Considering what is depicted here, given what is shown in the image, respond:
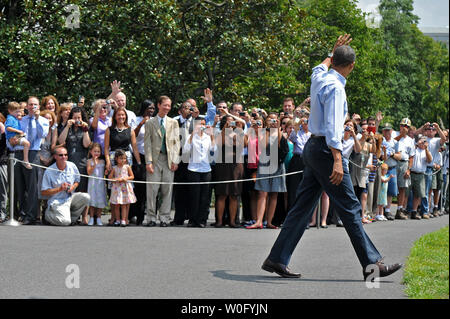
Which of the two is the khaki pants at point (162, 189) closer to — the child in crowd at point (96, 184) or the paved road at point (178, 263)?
the paved road at point (178, 263)

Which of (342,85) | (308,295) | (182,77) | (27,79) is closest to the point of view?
(308,295)

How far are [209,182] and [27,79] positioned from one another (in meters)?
6.41

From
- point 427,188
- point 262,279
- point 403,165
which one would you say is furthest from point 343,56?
point 427,188

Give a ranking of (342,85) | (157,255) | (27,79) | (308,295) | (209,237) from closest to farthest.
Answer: (308,295)
(342,85)
(157,255)
(209,237)
(27,79)

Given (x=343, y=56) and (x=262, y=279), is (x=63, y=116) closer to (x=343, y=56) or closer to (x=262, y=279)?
(x=262, y=279)

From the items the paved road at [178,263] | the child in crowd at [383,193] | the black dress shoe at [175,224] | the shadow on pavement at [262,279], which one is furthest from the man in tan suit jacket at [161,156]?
the shadow on pavement at [262,279]

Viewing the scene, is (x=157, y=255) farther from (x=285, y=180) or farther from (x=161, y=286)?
(x=285, y=180)

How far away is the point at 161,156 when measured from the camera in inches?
596

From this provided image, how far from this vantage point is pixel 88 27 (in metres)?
A: 19.8

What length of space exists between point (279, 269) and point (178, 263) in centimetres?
146

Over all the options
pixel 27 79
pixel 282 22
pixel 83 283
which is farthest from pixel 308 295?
pixel 282 22

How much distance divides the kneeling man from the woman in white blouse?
1842 millimetres

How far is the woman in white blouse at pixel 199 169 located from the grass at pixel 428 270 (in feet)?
12.7

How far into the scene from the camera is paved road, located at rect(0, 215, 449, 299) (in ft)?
25.0
